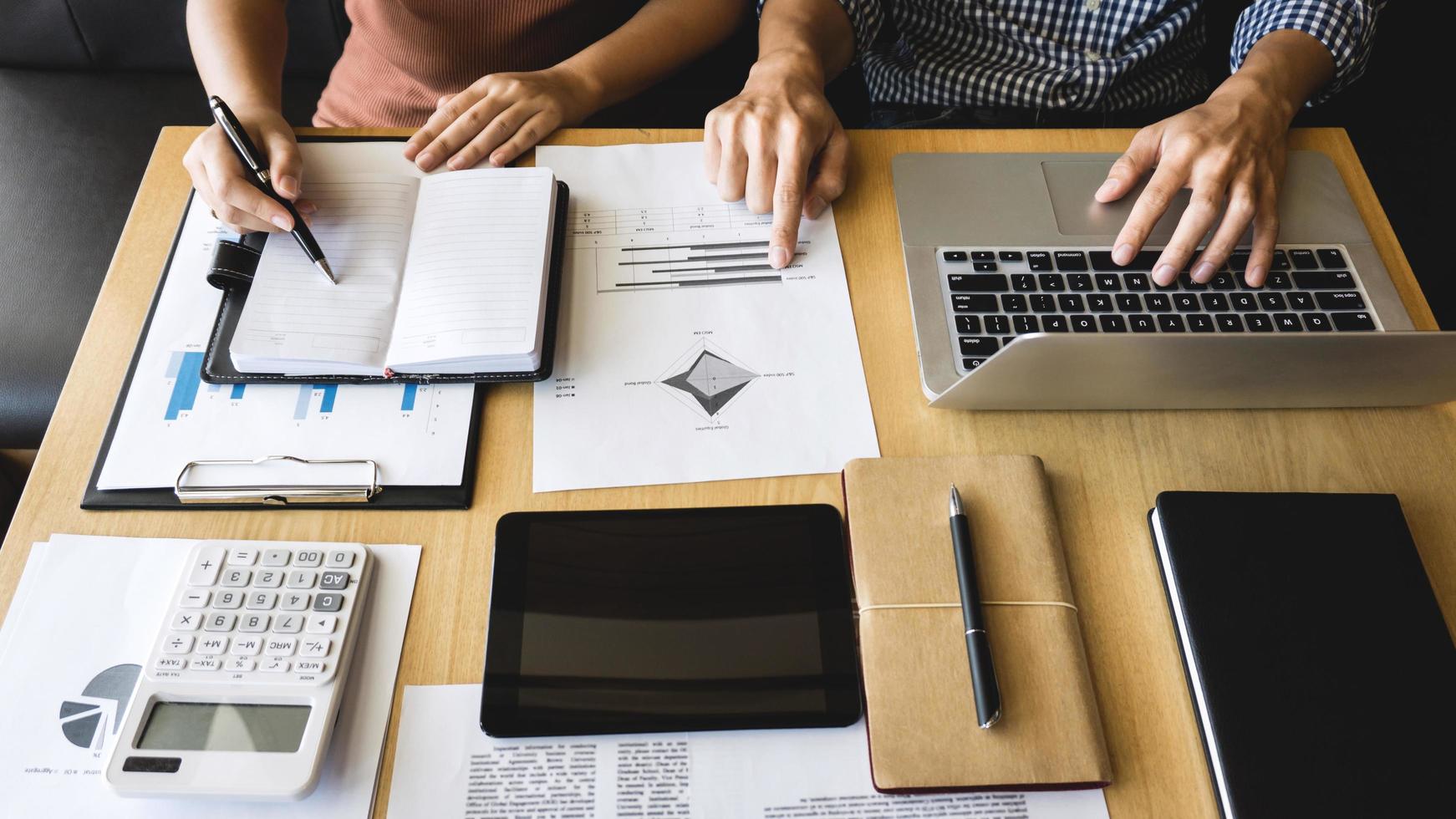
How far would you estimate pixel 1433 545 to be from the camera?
1.67ft

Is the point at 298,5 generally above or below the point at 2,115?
above

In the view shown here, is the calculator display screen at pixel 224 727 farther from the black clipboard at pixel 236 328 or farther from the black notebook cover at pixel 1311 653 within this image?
the black notebook cover at pixel 1311 653

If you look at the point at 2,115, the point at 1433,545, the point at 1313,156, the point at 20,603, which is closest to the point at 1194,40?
the point at 1313,156

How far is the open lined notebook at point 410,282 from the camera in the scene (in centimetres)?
55

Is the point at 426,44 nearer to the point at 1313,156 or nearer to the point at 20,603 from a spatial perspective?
the point at 20,603

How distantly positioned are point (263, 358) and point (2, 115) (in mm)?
1012

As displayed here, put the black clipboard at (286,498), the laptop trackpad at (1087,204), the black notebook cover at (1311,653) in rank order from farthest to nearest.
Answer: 1. the laptop trackpad at (1087,204)
2. the black clipboard at (286,498)
3. the black notebook cover at (1311,653)

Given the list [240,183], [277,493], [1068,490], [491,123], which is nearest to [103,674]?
[277,493]

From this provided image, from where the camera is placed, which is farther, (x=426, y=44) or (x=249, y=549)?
(x=426, y=44)

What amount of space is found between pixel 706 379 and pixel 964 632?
255 mm

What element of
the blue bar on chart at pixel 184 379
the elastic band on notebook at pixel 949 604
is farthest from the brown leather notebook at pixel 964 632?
the blue bar on chart at pixel 184 379

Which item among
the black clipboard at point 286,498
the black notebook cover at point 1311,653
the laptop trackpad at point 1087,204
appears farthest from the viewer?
the laptop trackpad at point 1087,204

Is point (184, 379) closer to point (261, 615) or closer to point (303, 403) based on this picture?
point (303, 403)

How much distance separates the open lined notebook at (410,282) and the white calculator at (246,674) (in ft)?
0.47
